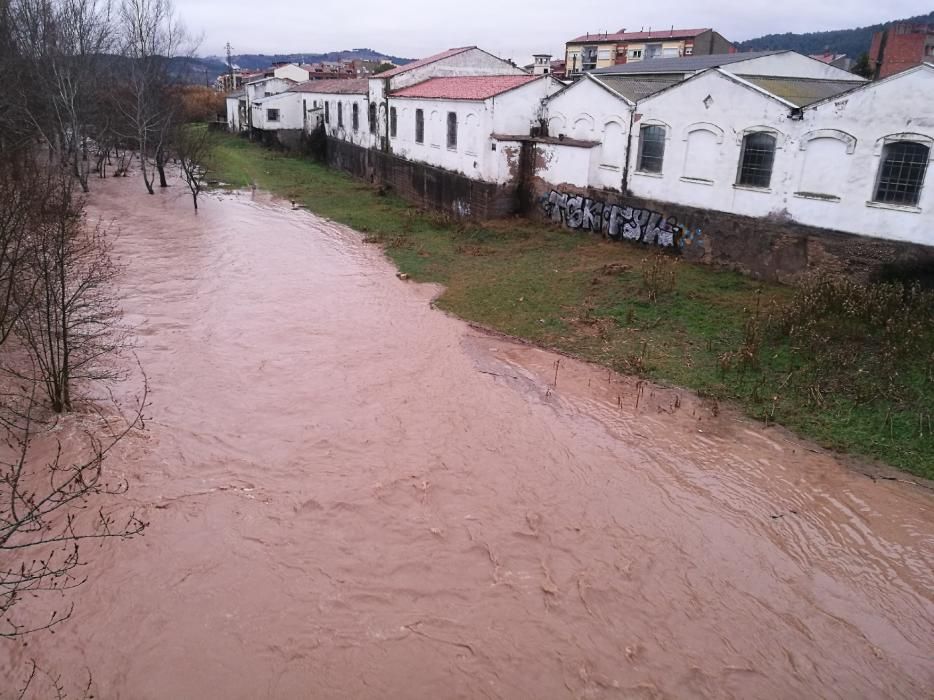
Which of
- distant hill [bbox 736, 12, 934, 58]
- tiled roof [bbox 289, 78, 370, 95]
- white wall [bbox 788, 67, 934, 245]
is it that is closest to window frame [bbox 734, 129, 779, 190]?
white wall [bbox 788, 67, 934, 245]

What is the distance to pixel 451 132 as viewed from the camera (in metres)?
24.6

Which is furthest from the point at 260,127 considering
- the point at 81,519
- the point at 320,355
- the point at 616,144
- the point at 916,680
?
the point at 916,680

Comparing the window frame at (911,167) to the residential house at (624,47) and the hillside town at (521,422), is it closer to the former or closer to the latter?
the hillside town at (521,422)

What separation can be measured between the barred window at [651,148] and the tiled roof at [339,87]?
19384 mm

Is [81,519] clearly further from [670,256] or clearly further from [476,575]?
[670,256]

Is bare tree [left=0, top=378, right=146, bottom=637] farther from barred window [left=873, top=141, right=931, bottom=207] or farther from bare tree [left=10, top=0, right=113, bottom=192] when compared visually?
bare tree [left=10, top=0, right=113, bottom=192]

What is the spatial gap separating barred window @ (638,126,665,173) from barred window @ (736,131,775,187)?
247 centimetres

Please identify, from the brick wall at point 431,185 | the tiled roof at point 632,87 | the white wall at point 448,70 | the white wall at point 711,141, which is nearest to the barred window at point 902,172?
the white wall at point 711,141

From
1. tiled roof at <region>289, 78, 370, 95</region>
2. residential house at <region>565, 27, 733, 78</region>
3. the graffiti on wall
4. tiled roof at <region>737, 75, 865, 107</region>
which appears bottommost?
the graffiti on wall

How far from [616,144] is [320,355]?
38.9 feet

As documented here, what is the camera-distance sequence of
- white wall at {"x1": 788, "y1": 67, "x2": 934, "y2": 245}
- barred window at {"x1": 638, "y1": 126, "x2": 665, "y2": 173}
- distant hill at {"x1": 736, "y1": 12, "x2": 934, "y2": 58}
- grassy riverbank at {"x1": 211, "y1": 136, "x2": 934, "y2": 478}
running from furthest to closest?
distant hill at {"x1": 736, "y1": 12, "x2": 934, "y2": 58}
barred window at {"x1": 638, "y1": 126, "x2": 665, "y2": 173}
white wall at {"x1": 788, "y1": 67, "x2": 934, "y2": 245}
grassy riverbank at {"x1": 211, "y1": 136, "x2": 934, "y2": 478}

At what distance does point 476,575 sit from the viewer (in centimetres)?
716

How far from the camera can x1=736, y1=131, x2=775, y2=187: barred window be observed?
15586 mm

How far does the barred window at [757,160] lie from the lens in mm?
15586
